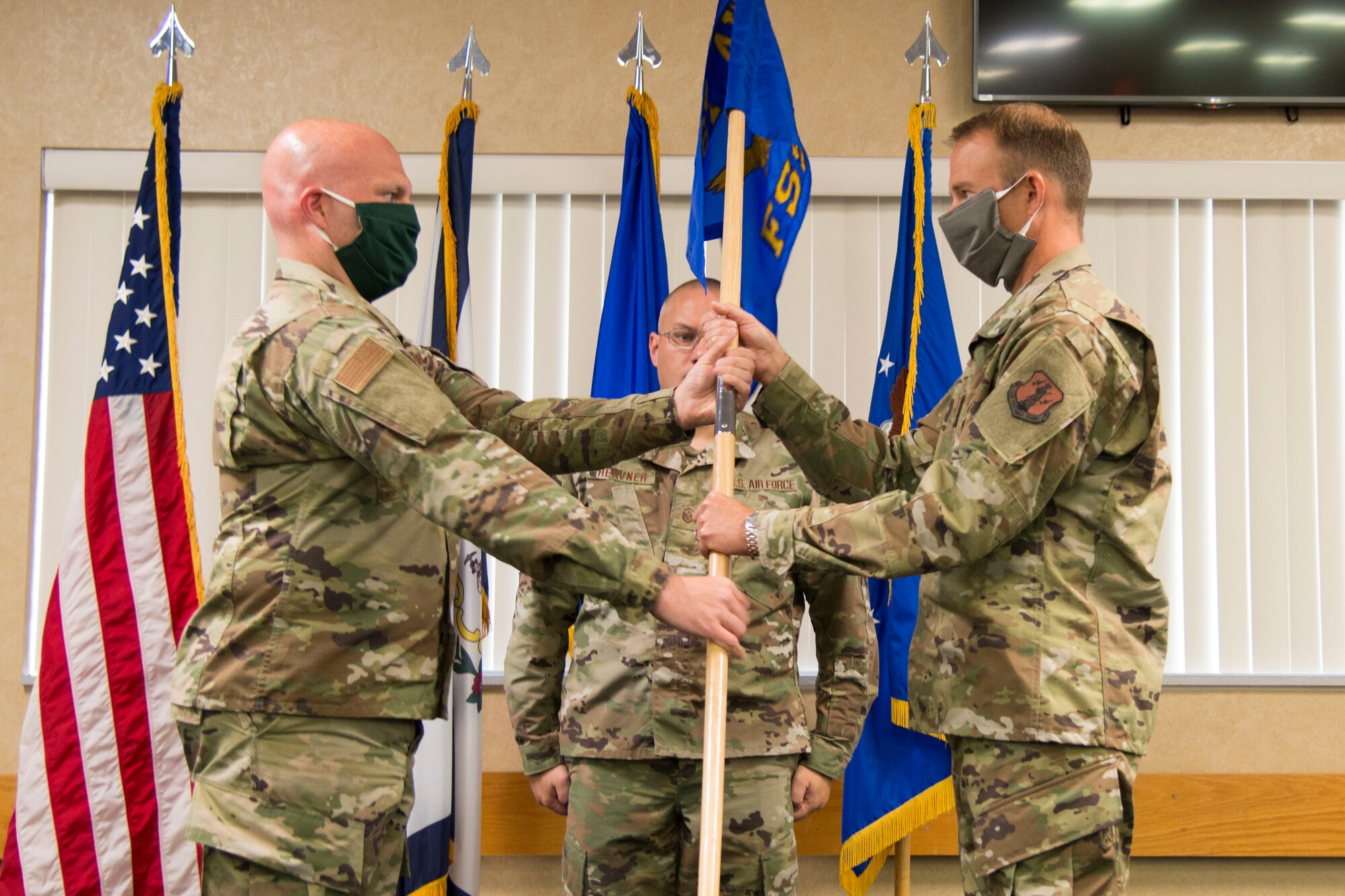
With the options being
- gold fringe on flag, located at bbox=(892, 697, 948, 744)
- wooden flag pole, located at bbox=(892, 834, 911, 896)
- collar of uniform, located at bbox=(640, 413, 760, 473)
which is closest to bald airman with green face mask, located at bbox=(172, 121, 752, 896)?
collar of uniform, located at bbox=(640, 413, 760, 473)

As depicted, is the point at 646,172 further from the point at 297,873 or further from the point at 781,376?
the point at 297,873

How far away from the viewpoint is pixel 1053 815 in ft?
4.99

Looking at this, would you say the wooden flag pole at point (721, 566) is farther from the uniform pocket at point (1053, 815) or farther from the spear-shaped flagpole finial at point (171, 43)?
the spear-shaped flagpole finial at point (171, 43)

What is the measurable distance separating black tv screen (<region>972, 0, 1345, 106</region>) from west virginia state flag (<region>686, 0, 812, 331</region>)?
132 cm

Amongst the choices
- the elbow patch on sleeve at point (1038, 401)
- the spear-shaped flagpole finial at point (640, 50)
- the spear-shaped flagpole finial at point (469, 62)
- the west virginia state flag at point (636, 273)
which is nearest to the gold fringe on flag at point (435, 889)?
the west virginia state flag at point (636, 273)

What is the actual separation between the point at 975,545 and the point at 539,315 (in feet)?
6.41

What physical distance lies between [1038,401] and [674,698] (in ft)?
3.22

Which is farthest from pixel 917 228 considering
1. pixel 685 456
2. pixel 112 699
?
pixel 112 699

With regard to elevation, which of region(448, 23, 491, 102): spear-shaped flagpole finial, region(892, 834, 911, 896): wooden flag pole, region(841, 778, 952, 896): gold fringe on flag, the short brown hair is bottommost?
region(892, 834, 911, 896): wooden flag pole

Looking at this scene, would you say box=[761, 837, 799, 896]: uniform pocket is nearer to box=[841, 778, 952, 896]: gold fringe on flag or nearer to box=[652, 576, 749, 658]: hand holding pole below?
box=[841, 778, 952, 896]: gold fringe on flag

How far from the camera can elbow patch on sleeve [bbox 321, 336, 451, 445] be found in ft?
4.86

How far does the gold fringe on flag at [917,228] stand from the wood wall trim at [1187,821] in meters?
1.15

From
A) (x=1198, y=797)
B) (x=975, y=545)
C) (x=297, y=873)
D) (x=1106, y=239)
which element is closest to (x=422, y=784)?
(x=297, y=873)

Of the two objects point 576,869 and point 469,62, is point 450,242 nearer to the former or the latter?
point 469,62
